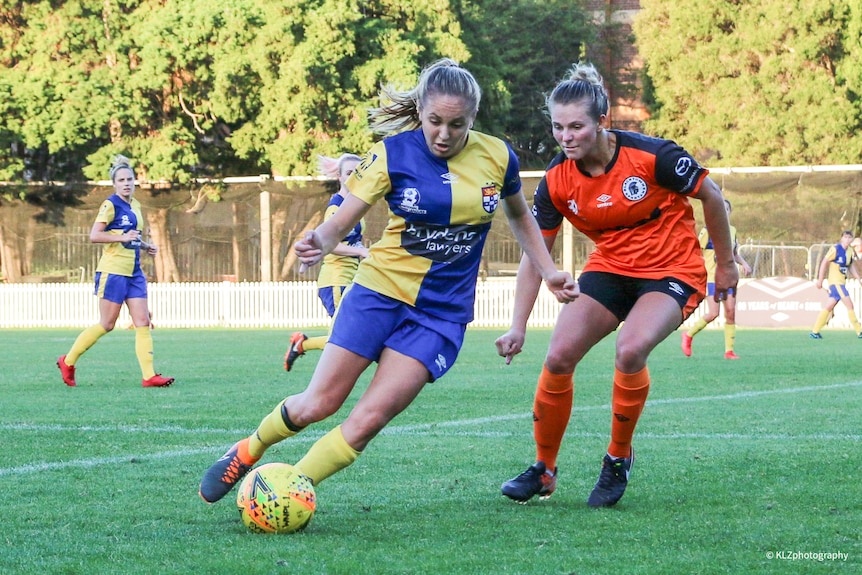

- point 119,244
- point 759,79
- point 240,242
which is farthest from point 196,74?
point 119,244

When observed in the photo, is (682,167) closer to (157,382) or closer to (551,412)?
(551,412)

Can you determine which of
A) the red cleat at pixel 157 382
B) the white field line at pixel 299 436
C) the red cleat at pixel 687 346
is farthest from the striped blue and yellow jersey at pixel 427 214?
the red cleat at pixel 687 346

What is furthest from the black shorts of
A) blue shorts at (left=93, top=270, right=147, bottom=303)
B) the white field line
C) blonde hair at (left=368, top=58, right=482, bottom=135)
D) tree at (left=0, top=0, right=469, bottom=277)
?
tree at (left=0, top=0, right=469, bottom=277)

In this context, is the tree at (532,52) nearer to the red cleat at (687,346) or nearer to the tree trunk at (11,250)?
the tree trunk at (11,250)

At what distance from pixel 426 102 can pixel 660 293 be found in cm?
151

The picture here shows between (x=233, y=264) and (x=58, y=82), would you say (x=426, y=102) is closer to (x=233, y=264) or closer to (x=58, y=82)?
(x=233, y=264)

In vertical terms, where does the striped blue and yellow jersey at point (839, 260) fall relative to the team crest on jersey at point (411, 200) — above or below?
below

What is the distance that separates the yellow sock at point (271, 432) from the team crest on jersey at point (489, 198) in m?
1.17

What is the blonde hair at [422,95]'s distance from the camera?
512cm

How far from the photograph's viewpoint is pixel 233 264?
2952 centimetres

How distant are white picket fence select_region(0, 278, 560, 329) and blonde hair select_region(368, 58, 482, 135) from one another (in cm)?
2287

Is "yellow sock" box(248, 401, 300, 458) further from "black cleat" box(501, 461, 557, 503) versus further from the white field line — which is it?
the white field line

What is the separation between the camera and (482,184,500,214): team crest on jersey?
5.39 m

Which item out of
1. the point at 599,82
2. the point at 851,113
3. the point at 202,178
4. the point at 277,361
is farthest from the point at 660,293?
the point at 851,113
